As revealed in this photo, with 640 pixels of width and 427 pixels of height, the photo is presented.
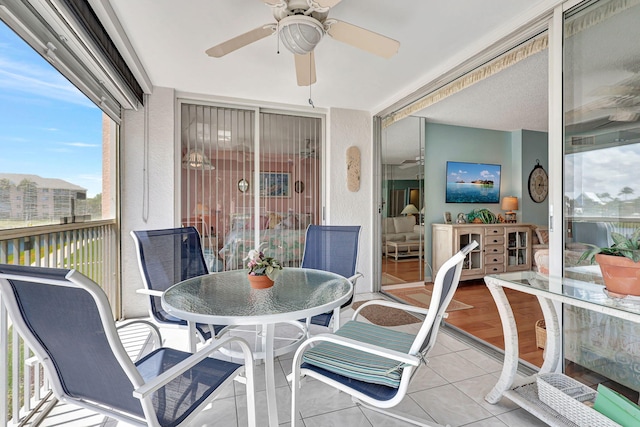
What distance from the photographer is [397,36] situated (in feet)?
7.64

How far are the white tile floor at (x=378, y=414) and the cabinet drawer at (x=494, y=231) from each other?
2985 mm

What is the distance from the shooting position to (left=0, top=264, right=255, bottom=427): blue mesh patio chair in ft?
2.83

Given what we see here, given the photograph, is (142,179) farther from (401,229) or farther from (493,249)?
(493,249)

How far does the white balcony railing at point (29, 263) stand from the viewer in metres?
1.38

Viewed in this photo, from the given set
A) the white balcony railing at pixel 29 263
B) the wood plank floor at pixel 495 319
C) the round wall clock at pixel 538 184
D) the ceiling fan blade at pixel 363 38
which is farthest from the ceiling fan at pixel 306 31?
the round wall clock at pixel 538 184

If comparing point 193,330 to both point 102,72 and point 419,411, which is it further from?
point 102,72

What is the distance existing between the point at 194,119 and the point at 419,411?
362 centimetres

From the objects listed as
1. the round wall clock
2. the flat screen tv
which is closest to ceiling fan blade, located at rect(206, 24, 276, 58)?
the flat screen tv

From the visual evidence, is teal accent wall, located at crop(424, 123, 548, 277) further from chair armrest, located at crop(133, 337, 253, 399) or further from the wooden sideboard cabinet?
chair armrest, located at crop(133, 337, 253, 399)

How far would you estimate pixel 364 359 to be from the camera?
54.5 inches

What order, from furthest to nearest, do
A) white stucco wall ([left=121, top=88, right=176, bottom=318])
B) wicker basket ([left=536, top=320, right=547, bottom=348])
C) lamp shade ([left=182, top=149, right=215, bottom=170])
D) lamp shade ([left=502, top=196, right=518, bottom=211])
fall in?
lamp shade ([left=502, top=196, right=518, bottom=211]) < lamp shade ([left=182, top=149, right=215, bottom=170]) < white stucco wall ([left=121, top=88, right=176, bottom=318]) < wicker basket ([left=536, top=320, right=547, bottom=348])

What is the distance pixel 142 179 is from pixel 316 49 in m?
2.28

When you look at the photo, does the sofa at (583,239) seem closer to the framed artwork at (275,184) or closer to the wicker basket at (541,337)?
the wicker basket at (541,337)

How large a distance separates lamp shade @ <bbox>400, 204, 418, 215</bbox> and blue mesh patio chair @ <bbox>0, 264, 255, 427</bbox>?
3823 millimetres
